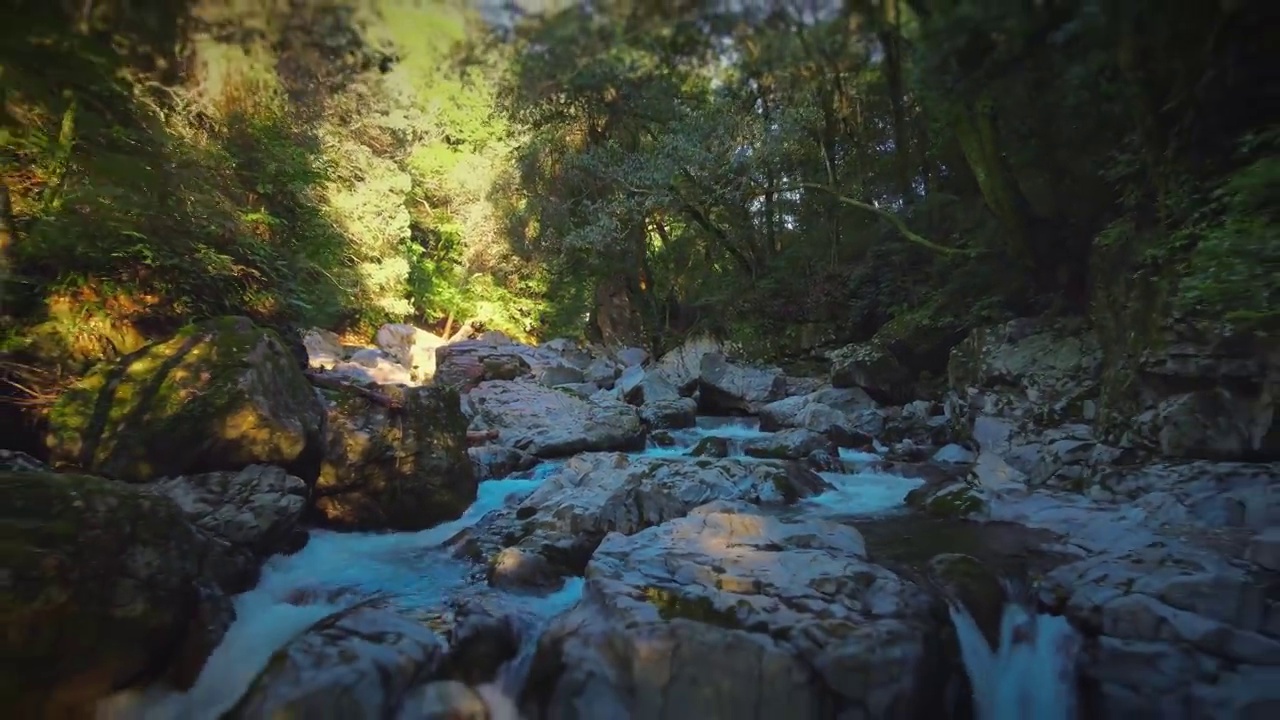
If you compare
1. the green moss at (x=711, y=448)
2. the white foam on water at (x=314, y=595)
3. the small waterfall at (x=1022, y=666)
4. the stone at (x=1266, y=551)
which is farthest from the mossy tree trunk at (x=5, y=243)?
the stone at (x=1266, y=551)

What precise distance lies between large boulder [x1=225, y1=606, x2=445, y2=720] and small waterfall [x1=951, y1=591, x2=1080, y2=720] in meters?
2.55

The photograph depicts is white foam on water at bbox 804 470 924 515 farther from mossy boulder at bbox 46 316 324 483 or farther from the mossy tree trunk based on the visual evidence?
the mossy tree trunk

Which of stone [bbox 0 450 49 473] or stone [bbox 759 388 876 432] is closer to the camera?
stone [bbox 0 450 49 473]

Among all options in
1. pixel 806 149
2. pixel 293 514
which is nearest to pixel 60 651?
pixel 293 514

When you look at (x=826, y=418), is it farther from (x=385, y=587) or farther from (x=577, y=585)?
(x=385, y=587)

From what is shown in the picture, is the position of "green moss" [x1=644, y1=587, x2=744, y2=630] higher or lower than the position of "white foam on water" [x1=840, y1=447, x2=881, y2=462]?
lower

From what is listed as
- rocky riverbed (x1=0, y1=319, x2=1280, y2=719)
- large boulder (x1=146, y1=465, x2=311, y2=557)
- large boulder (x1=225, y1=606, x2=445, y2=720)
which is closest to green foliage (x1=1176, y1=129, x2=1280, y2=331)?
rocky riverbed (x1=0, y1=319, x2=1280, y2=719)

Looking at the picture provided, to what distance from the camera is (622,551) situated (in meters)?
3.85

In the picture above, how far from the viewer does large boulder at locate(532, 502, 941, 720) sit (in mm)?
2760

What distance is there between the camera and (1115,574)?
11.2ft

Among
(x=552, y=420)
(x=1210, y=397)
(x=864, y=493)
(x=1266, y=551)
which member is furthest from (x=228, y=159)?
(x=1210, y=397)

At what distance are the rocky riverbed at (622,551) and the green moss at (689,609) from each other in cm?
2

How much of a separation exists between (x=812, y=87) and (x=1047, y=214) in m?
4.72

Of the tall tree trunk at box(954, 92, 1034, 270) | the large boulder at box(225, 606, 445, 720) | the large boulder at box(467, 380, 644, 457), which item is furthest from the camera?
the large boulder at box(467, 380, 644, 457)
